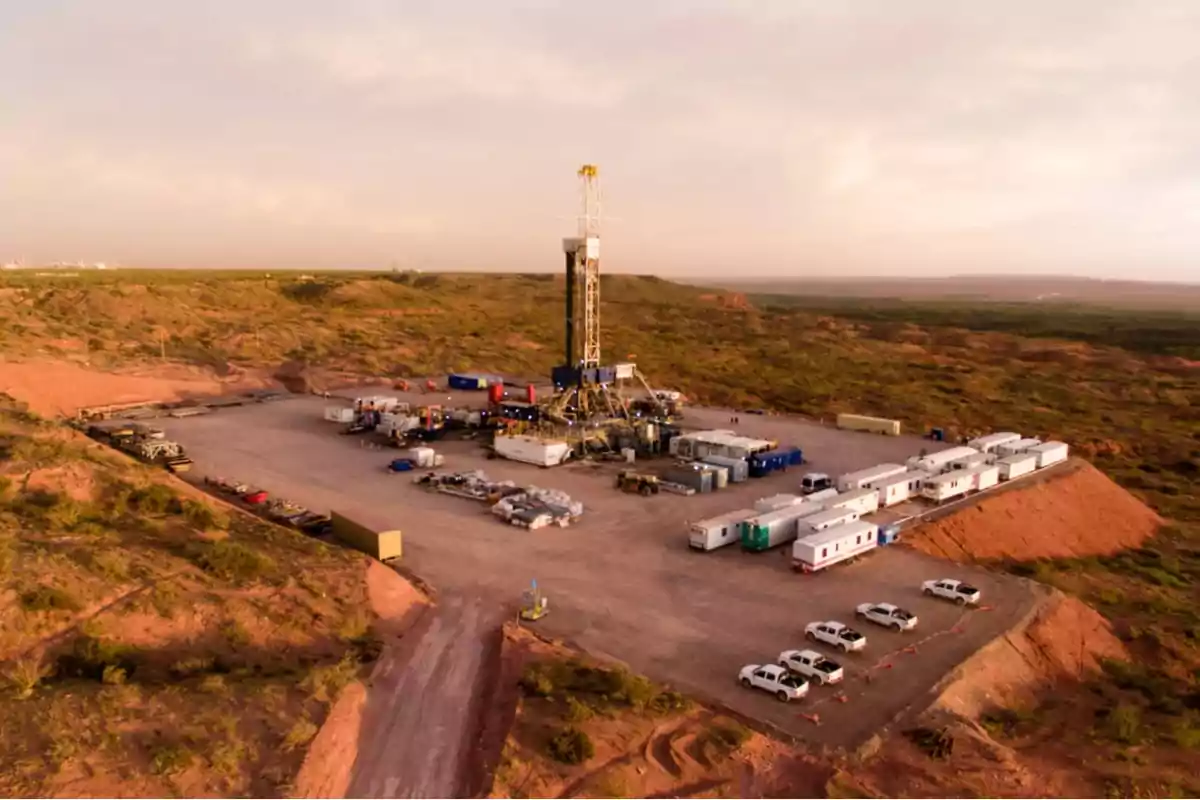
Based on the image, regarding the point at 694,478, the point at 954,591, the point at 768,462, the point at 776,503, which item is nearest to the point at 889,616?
the point at 954,591

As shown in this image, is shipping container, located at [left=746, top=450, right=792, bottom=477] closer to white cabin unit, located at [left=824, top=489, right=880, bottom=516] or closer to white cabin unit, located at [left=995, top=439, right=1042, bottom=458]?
white cabin unit, located at [left=824, top=489, right=880, bottom=516]

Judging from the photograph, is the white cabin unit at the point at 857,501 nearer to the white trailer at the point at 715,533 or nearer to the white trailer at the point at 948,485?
the white trailer at the point at 948,485

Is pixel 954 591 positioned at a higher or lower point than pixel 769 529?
lower

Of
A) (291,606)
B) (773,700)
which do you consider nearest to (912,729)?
(773,700)

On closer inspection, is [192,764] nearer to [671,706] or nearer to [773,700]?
[671,706]

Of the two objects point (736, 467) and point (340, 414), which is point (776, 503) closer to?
point (736, 467)

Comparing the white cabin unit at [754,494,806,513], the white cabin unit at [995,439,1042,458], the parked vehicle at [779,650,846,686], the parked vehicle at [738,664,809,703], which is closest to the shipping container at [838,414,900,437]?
the white cabin unit at [995,439,1042,458]

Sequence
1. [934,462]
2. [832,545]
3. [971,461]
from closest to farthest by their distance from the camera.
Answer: [832,545] < [934,462] < [971,461]
